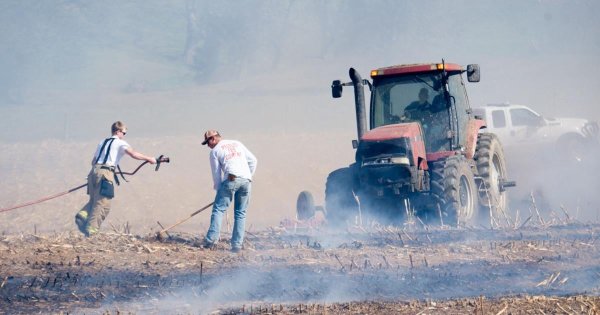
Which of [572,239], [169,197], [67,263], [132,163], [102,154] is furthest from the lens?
[132,163]

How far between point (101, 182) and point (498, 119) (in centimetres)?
1078

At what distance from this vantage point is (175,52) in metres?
60.1

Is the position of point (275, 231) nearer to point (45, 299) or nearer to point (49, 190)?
point (45, 299)

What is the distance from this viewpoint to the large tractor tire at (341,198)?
13.7 meters

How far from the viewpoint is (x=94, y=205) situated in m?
12.3

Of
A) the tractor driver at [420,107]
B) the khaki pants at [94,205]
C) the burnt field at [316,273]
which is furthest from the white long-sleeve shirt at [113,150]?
the tractor driver at [420,107]

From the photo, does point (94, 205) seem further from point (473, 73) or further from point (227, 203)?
point (473, 73)

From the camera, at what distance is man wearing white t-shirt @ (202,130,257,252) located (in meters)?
11.1

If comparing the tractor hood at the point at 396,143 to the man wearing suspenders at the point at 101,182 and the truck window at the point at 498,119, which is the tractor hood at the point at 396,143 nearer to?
the man wearing suspenders at the point at 101,182

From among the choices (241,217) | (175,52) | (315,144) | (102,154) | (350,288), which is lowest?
(350,288)

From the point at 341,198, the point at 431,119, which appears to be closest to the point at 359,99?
the point at 431,119

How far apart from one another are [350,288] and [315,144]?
20840mm

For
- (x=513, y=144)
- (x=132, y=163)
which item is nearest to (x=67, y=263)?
(x=513, y=144)

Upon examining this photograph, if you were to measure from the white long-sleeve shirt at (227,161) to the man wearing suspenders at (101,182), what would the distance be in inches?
54.5
